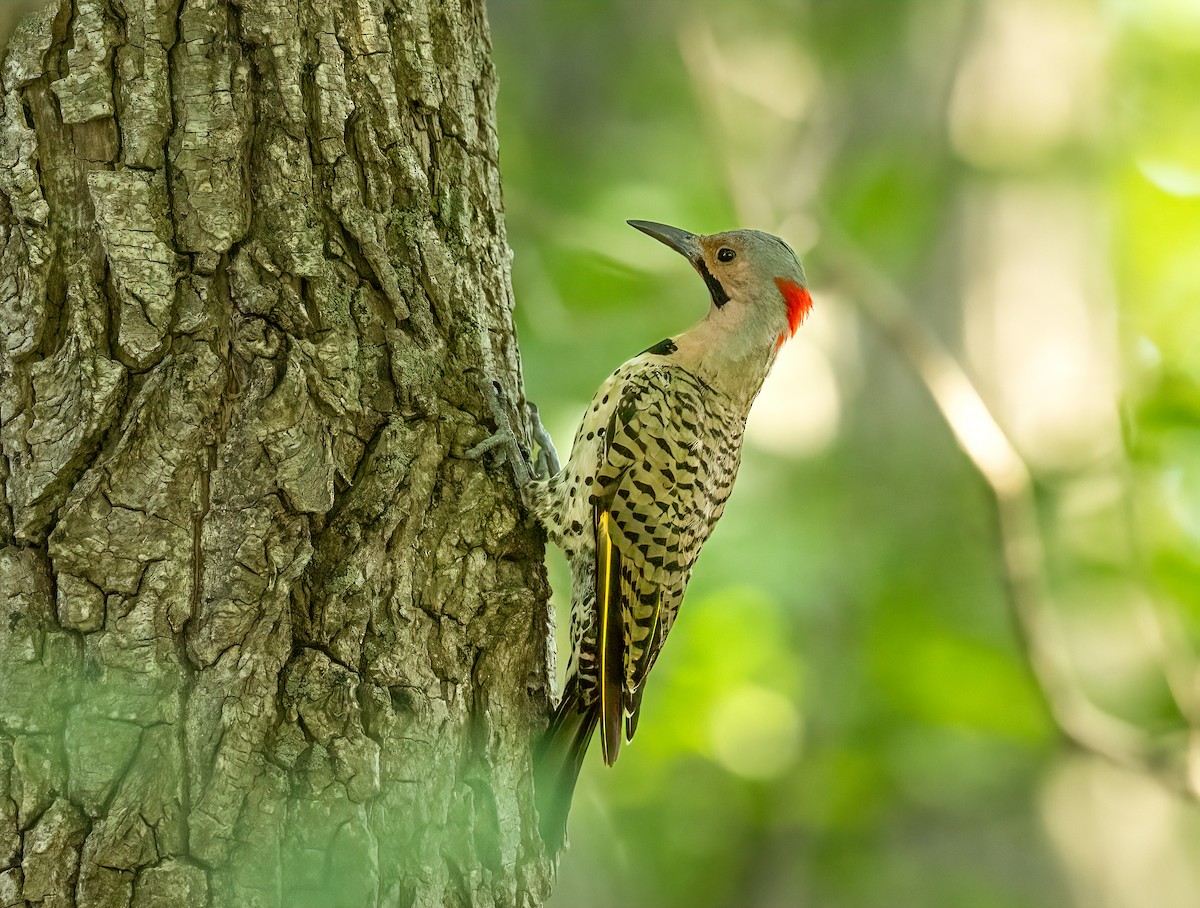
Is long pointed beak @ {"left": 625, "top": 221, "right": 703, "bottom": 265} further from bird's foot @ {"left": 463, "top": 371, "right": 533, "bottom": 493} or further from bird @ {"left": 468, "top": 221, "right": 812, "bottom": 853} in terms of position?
bird's foot @ {"left": 463, "top": 371, "right": 533, "bottom": 493}

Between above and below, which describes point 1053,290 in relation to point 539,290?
above

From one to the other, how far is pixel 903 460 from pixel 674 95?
2.80 meters

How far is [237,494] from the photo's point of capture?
2.01m

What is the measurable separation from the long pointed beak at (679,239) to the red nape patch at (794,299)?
0.29m

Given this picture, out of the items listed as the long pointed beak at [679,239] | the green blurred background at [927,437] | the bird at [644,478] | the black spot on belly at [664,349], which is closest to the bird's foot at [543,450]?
the bird at [644,478]

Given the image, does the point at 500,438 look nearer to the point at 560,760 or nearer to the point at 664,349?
the point at 560,760

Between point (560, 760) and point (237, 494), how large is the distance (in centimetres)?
100

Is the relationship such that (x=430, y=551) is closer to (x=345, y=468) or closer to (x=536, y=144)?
(x=345, y=468)

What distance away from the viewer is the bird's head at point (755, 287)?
133 inches

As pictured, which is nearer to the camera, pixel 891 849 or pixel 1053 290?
pixel 1053 290

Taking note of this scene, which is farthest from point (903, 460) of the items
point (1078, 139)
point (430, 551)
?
point (430, 551)

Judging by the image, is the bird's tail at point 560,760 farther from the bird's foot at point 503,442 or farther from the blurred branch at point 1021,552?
the blurred branch at point 1021,552

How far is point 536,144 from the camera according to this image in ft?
19.7

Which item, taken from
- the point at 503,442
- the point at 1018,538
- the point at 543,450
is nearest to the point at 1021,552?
the point at 1018,538
